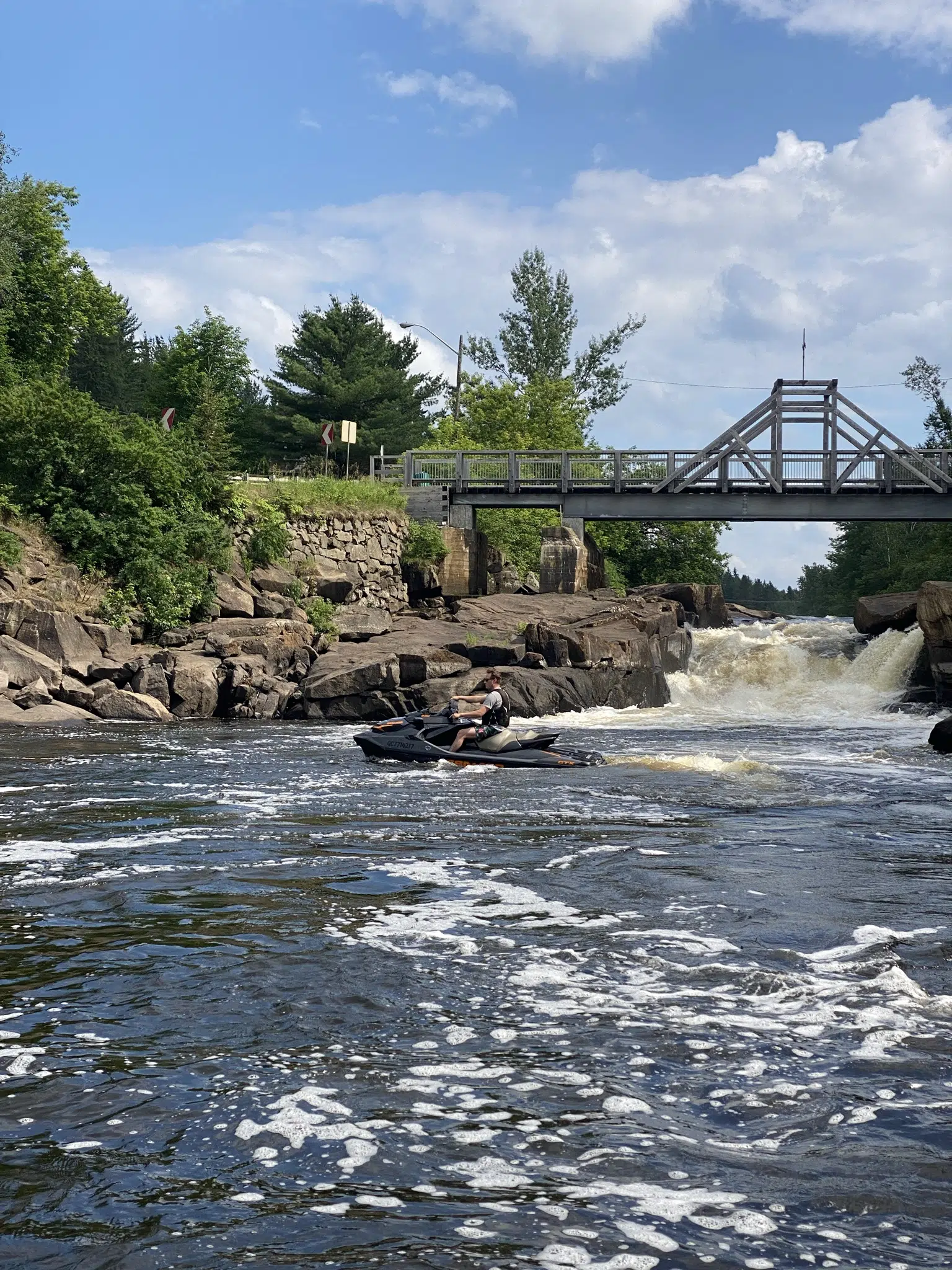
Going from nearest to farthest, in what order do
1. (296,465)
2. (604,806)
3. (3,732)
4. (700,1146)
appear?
(700,1146) → (604,806) → (3,732) → (296,465)

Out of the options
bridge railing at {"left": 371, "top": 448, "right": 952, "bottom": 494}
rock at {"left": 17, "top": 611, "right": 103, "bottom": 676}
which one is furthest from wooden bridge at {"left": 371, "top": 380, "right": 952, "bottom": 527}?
rock at {"left": 17, "top": 611, "right": 103, "bottom": 676}

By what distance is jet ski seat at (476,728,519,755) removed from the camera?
16.9 m

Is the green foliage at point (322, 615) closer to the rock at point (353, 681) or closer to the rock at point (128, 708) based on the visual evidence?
the rock at point (353, 681)

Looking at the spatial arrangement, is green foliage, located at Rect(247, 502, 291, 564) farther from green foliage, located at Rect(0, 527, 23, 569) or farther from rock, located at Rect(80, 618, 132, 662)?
rock, located at Rect(80, 618, 132, 662)

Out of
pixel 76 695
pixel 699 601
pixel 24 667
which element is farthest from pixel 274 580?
pixel 699 601

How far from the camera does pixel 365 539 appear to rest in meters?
34.8

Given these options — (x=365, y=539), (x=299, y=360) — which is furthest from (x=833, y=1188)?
(x=299, y=360)

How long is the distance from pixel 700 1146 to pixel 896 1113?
0.88 m

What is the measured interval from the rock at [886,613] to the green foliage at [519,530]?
507 inches

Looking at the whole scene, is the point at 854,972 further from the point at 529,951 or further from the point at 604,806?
the point at 604,806

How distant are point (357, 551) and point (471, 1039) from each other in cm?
2919

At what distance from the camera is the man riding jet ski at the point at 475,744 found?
16688 millimetres

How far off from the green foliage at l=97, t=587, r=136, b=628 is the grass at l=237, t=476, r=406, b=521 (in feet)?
19.4

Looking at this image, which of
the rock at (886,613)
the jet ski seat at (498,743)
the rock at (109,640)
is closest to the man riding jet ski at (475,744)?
the jet ski seat at (498,743)
